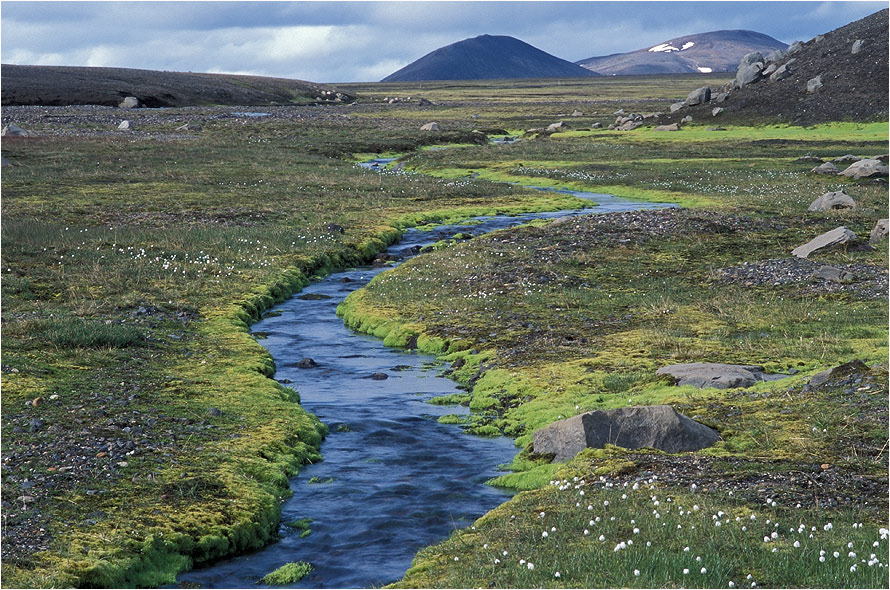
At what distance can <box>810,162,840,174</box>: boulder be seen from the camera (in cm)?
6812

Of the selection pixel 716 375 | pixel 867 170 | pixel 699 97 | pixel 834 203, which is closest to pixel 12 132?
pixel 834 203

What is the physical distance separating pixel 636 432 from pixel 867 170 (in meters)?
55.2

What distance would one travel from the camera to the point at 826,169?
226 ft

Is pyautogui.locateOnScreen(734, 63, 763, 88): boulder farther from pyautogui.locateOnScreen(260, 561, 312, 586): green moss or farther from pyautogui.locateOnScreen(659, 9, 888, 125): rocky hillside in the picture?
pyautogui.locateOnScreen(260, 561, 312, 586): green moss

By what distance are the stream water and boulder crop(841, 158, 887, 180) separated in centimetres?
4918

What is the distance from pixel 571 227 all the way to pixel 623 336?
1898 cm

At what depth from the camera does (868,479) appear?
1417 centimetres

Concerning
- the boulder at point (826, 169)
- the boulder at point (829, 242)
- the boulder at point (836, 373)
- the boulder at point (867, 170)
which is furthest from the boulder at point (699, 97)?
the boulder at point (836, 373)

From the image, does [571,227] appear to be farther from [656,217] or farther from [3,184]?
[3,184]

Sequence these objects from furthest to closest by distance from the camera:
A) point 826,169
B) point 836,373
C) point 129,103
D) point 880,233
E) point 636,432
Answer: point 129,103, point 826,169, point 880,233, point 836,373, point 636,432

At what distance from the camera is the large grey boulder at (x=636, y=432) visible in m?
16.8

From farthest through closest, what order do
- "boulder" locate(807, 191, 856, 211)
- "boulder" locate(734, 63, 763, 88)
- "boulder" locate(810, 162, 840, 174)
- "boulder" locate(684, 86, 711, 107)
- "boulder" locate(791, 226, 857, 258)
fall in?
"boulder" locate(684, 86, 711, 107) < "boulder" locate(734, 63, 763, 88) < "boulder" locate(810, 162, 840, 174) < "boulder" locate(807, 191, 856, 211) < "boulder" locate(791, 226, 857, 258)

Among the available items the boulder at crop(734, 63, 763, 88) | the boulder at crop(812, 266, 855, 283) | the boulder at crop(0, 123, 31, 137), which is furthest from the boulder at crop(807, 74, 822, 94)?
the boulder at crop(812, 266, 855, 283)

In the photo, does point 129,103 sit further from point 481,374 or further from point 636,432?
point 636,432
